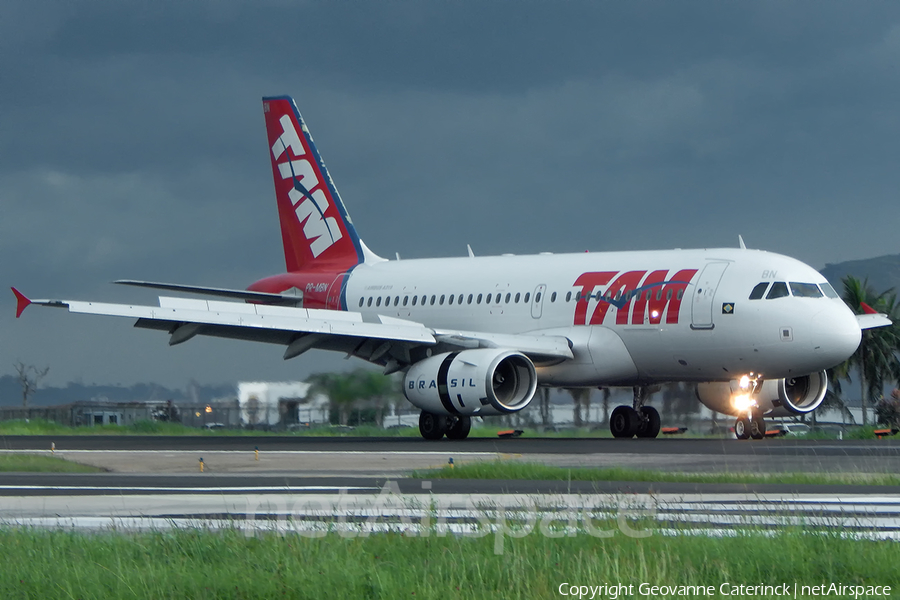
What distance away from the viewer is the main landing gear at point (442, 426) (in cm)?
3209

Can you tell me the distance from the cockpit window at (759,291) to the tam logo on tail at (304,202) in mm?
14761

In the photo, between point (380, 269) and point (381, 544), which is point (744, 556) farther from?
point (380, 269)

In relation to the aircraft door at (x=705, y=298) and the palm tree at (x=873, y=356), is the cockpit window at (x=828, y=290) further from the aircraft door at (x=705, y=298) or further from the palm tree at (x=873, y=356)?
the palm tree at (x=873, y=356)

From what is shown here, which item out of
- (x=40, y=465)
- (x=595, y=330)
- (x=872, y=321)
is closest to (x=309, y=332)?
(x=595, y=330)

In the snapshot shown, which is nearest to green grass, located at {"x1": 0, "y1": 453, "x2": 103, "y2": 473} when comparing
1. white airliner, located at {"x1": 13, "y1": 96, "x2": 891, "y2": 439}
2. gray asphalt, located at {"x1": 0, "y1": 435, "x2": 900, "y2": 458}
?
gray asphalt, located at {"x1": 0, "y1": 435, "x2": 900, "y2": 458}

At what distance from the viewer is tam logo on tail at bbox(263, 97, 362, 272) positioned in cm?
4125

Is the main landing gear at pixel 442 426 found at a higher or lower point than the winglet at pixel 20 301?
lower

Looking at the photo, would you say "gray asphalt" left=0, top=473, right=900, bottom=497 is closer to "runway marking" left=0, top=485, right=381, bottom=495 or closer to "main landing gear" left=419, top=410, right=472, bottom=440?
"runway marking" left=0, top=485, right=381, bottom=495

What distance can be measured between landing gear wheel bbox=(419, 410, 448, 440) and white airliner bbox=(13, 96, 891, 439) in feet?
0.11

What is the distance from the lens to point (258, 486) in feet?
55.1

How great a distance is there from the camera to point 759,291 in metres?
29.3

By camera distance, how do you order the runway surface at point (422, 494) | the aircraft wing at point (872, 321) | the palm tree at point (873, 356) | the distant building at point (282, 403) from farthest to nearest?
the palm tree at point (873, 356), the distant building at point (282, 403), the aircraft wing at point (872, 321), the runway surface at point (422, 494)

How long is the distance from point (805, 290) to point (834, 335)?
128 cm

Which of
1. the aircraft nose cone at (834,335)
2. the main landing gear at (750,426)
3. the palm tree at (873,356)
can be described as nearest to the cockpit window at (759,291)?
the aircraft nose cone at (834,335)
